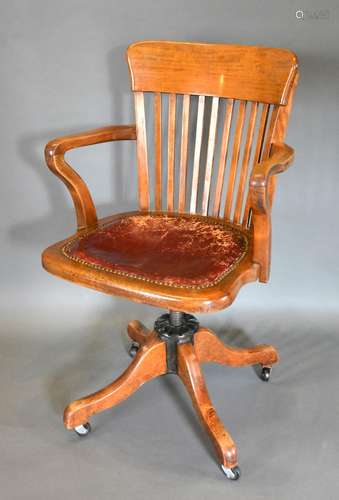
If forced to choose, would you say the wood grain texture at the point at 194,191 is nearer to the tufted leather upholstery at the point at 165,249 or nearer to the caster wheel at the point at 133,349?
the tufted leather upholstery at the point at 165,249

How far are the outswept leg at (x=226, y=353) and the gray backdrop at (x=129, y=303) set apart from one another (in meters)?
0.08

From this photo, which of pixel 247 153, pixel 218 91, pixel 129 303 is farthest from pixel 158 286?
pixel 129 303

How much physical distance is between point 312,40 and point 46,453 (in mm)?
1514

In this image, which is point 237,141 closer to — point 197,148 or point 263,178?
point 197,148

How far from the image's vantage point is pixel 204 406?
1.71 metres

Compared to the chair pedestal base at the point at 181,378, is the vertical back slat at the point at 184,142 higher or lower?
higher

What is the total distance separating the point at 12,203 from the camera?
234 cm

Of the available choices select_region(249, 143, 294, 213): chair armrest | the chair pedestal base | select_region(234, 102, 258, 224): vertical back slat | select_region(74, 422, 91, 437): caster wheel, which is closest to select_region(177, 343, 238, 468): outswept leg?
the chair pedestal base

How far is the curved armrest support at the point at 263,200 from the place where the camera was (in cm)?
136

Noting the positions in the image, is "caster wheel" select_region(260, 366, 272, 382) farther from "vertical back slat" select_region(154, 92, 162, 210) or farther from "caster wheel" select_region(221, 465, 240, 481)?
"vertical back slat" select_region(154, 92, 162, 210)

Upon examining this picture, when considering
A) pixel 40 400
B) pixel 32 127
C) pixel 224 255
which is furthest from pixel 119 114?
pixel 40 400

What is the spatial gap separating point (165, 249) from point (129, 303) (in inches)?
34.3

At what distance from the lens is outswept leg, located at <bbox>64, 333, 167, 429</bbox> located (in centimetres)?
172

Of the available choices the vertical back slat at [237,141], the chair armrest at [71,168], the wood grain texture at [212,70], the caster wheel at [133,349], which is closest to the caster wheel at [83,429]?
the caster wheel at [133,349]
